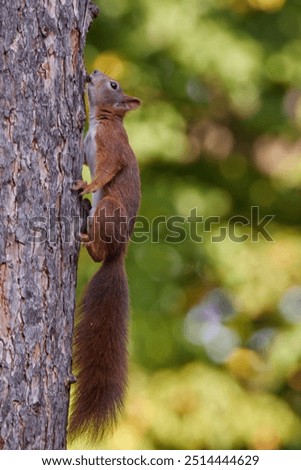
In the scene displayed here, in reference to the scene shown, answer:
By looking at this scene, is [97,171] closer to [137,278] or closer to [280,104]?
[137,278]

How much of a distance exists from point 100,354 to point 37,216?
0.73 metres

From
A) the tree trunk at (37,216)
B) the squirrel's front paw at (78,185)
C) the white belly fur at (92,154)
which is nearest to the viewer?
the tree trunk at (37,216)

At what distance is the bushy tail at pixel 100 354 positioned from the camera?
3.36 metres

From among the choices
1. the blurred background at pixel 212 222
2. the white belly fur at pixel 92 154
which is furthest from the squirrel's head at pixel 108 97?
the blurred background at pixel 212 222

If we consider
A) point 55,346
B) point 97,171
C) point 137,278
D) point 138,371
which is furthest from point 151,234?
point 55,346

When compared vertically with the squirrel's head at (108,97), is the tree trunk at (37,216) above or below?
below

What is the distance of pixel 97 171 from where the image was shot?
393cm

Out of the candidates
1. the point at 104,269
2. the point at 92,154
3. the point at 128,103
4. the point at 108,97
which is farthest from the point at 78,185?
the point at 128,103

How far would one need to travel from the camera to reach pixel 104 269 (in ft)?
12.2

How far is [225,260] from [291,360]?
32.7 inches

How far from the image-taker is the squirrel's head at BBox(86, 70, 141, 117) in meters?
4.22

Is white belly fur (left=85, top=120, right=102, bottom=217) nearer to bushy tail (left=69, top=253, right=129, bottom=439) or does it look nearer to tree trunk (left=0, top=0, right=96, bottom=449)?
bushy tail (left=69, top=253, right=129, bottom=439)

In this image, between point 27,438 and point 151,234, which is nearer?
point 27,438

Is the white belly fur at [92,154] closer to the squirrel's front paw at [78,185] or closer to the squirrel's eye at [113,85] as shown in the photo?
the squirrel's eye at [113,85]
